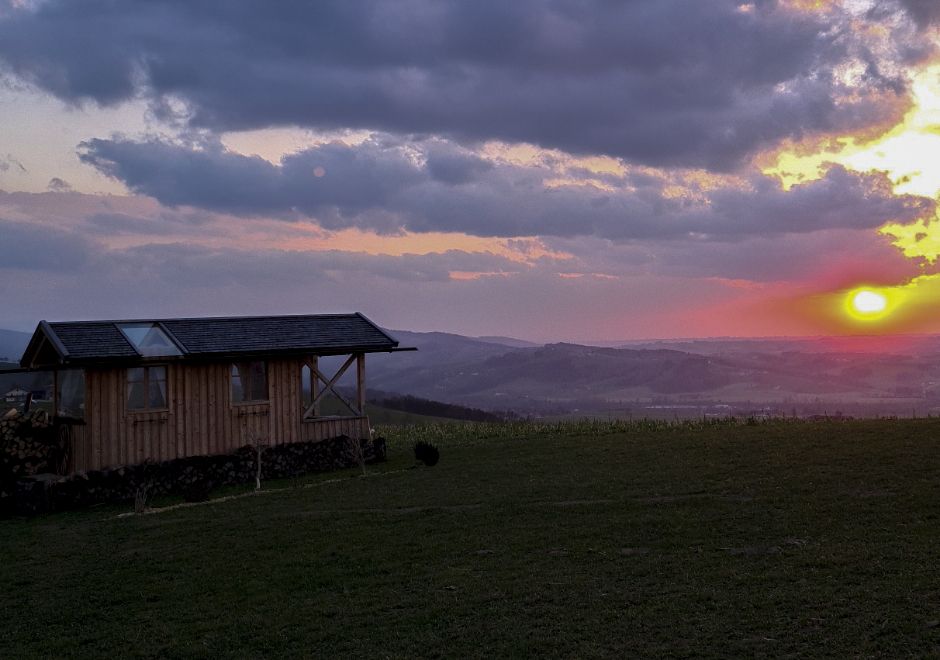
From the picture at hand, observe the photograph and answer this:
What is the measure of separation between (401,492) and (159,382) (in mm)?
7635

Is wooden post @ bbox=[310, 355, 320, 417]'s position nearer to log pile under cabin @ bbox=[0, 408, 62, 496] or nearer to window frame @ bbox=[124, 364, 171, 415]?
window frame @ bbox=[124, 364, 171, 415]

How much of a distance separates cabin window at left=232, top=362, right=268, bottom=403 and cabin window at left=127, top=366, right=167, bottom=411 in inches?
77.7

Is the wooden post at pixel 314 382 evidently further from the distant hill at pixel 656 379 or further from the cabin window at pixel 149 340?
the distant hill at pixel 656 379

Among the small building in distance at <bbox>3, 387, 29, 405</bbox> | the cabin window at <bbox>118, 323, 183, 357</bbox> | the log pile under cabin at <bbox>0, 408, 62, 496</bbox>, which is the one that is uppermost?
the cabin window at <bbox>118, 323, 183, 357</bbox>

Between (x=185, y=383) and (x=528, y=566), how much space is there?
13.5m

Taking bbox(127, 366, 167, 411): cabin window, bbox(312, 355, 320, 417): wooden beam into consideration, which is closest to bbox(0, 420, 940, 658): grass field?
bbox(127, 366, 167, 411): cabin window

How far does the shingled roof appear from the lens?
19.8 metres

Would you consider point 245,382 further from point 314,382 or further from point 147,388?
point 147,388

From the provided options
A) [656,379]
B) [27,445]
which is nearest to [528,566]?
[27,445]

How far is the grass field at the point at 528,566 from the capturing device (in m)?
8.09

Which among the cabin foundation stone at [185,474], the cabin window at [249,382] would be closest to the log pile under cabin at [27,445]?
the cabin foundation stone at [185,474]

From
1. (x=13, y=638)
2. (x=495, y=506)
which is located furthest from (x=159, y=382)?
(x=13, y=638)

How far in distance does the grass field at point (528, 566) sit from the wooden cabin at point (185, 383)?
8.71 feet

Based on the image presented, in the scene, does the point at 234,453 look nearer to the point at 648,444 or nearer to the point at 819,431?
the point at 648,444
